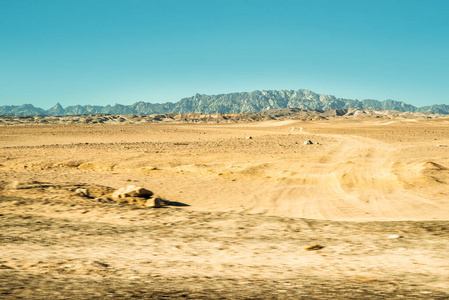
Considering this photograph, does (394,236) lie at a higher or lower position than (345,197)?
higher

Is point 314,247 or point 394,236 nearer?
point 314,247

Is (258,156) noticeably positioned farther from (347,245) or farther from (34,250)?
(34,250)

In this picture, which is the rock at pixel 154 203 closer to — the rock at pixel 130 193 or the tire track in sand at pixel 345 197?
the rock at pixel 130 193

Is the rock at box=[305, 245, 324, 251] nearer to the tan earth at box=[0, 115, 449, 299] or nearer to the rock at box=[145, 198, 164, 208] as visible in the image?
the tan earth at box=[0, 115, 449, 299]

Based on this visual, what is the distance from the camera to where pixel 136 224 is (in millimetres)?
7402

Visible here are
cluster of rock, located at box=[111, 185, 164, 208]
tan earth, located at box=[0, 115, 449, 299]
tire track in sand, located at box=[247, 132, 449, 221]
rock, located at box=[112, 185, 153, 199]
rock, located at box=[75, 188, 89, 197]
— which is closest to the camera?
tan earth, located at box=[0, 115, 449, 299]

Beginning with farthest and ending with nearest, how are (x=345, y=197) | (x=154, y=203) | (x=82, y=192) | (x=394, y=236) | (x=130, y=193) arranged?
(x=345, y=197)
(x=130, y=193)
(x=82, y=192)
(x=154, y=203)
(x=394, y=236)

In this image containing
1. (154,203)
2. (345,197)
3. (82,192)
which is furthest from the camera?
(345,197)

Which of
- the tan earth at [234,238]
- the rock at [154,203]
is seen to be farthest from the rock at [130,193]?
the rock at [154,203]

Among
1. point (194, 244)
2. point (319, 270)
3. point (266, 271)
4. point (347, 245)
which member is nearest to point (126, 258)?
point (194, 244)

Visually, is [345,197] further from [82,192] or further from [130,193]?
[82,192]

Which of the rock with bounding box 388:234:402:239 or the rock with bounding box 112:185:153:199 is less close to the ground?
the rock with bounding box 388:234:402:239

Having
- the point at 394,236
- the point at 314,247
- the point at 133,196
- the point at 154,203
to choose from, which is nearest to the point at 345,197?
the point at 394,236

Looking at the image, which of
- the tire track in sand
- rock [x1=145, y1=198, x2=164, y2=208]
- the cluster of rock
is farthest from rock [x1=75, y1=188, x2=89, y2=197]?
the tire track in sand
